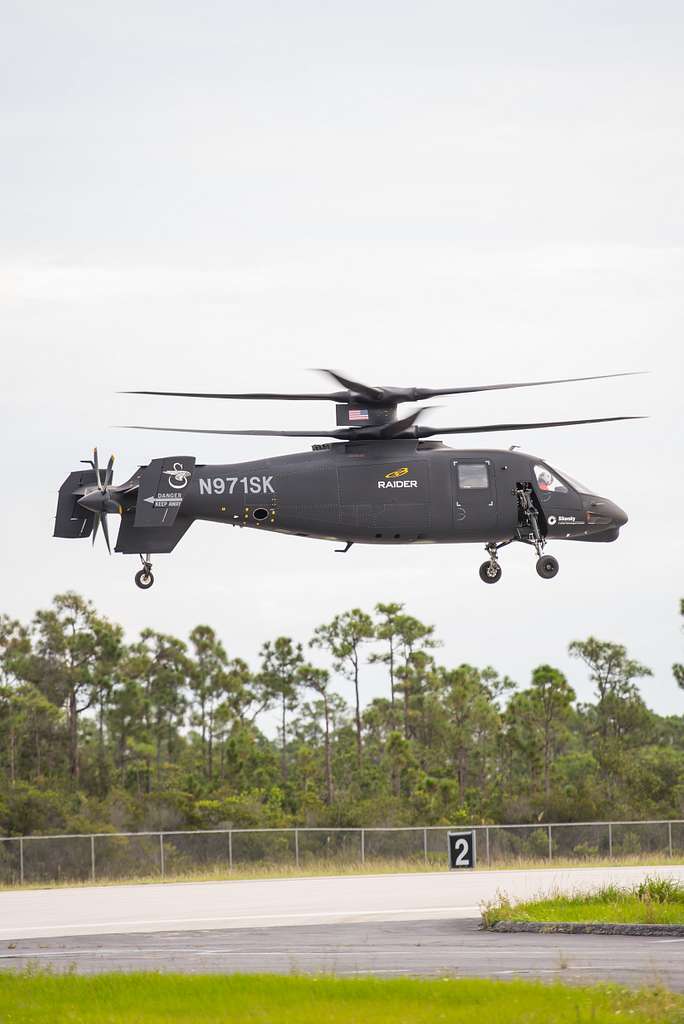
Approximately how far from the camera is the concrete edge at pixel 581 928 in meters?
25.8

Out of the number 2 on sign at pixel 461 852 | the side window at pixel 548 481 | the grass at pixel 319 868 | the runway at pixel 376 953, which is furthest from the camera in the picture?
the grass at pixel 319 868

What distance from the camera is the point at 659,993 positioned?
1588cm

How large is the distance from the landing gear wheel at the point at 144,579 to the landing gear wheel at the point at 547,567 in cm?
816

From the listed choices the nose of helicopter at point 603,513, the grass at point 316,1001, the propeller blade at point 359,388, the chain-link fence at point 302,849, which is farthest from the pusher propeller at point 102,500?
the chain-link fence at point 302,849

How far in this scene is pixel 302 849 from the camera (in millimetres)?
56719

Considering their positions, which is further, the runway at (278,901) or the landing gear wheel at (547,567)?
the landing gear wheel at (547,567)

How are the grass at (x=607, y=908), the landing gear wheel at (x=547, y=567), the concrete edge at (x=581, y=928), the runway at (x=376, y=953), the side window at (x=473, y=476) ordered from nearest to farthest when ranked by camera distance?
the runway at (x=376, y=953), the concrete edge at (x=581, y=928), the grass at (x=607, y=908), the side window at (x=473, y=476), the landing gear wheel at (x=547, y=567)

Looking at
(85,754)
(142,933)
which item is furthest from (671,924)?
(85,754)

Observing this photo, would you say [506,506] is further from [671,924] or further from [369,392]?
[671,924]

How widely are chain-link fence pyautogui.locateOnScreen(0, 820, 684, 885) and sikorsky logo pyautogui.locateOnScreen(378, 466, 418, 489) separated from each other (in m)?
20.4

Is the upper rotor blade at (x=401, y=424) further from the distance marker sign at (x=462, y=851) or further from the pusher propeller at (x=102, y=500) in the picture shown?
the distance marker sign at (x=462, y=851)

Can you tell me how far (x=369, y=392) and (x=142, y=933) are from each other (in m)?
11.5

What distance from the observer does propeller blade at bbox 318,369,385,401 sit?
30.3 meters

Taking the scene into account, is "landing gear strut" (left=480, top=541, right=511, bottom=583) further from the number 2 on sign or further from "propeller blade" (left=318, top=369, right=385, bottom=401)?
the number 2 on sign
